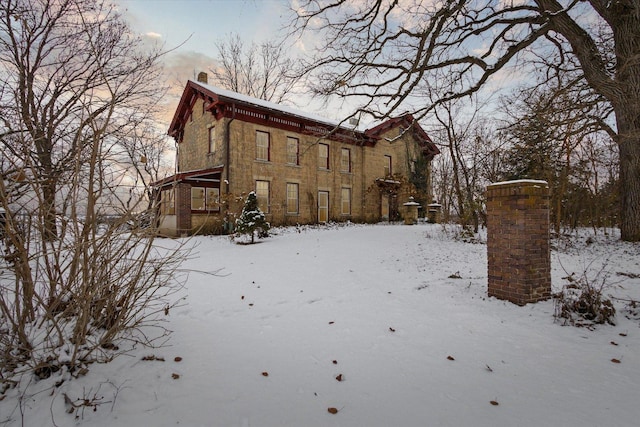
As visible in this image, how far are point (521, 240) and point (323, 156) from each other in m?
15.0

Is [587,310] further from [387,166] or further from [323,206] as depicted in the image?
[387,166]

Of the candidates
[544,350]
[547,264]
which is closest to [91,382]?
[544,350]

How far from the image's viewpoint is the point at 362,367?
261cm

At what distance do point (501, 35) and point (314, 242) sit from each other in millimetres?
8315

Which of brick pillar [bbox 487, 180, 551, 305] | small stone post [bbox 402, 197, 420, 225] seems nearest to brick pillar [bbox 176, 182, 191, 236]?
small stone post [bbox 402, 197, 420, 225]

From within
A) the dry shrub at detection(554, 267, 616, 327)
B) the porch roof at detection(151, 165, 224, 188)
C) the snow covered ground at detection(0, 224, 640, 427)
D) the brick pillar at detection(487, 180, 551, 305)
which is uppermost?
the porch roof at detection(151, 165, 224, 188)

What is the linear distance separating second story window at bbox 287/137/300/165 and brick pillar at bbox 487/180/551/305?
13.3 m

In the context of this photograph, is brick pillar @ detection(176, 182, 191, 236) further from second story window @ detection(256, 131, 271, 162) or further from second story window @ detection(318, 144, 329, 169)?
second story window @ detection(318, 144, 329, 169)

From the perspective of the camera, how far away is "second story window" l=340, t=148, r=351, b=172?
62.2 ft

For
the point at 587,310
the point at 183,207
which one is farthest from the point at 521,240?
the point at 183,207

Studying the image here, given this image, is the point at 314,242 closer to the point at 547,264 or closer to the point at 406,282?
the point at 406,282

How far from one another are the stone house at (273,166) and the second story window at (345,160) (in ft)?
0.22

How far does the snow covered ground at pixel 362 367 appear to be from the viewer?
1967 millimetres

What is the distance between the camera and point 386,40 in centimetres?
766
